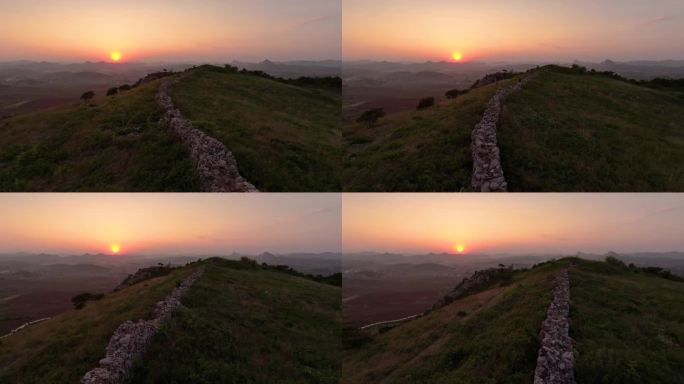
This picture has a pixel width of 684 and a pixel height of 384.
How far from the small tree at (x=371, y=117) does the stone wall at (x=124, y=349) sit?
1445 centimetres

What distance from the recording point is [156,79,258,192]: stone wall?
1445 centimetres

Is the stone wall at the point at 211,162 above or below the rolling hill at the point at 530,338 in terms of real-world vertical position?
above

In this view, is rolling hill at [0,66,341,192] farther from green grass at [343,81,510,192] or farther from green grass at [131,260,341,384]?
green grass at [131,260,341,384]

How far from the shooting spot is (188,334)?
61.7ft

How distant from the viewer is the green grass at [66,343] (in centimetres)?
1669

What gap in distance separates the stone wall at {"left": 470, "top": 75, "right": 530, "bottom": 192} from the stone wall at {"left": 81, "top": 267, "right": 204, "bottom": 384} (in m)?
15.6

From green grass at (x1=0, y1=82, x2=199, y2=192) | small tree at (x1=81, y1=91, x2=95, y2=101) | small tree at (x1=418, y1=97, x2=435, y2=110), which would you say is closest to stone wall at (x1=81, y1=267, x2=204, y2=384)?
green grass at (x1=0, y1=82, x2=199, y2=192)

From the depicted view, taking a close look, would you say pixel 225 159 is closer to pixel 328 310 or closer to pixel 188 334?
pixel 188 334

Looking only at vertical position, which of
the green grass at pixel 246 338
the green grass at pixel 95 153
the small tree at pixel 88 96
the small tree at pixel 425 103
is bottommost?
the green grass at pixel 246 338

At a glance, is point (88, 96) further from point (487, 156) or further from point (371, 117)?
point (487, 156)

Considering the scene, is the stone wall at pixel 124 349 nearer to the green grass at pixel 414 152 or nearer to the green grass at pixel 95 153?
the green grass at pixel 95 153

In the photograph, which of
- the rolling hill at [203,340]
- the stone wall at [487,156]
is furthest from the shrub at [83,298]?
the stone wall at [487,156]

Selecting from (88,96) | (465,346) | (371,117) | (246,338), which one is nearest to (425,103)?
(371,117)

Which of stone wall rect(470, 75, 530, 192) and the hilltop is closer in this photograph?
stone wall rect(470, 75, 530, 192)
